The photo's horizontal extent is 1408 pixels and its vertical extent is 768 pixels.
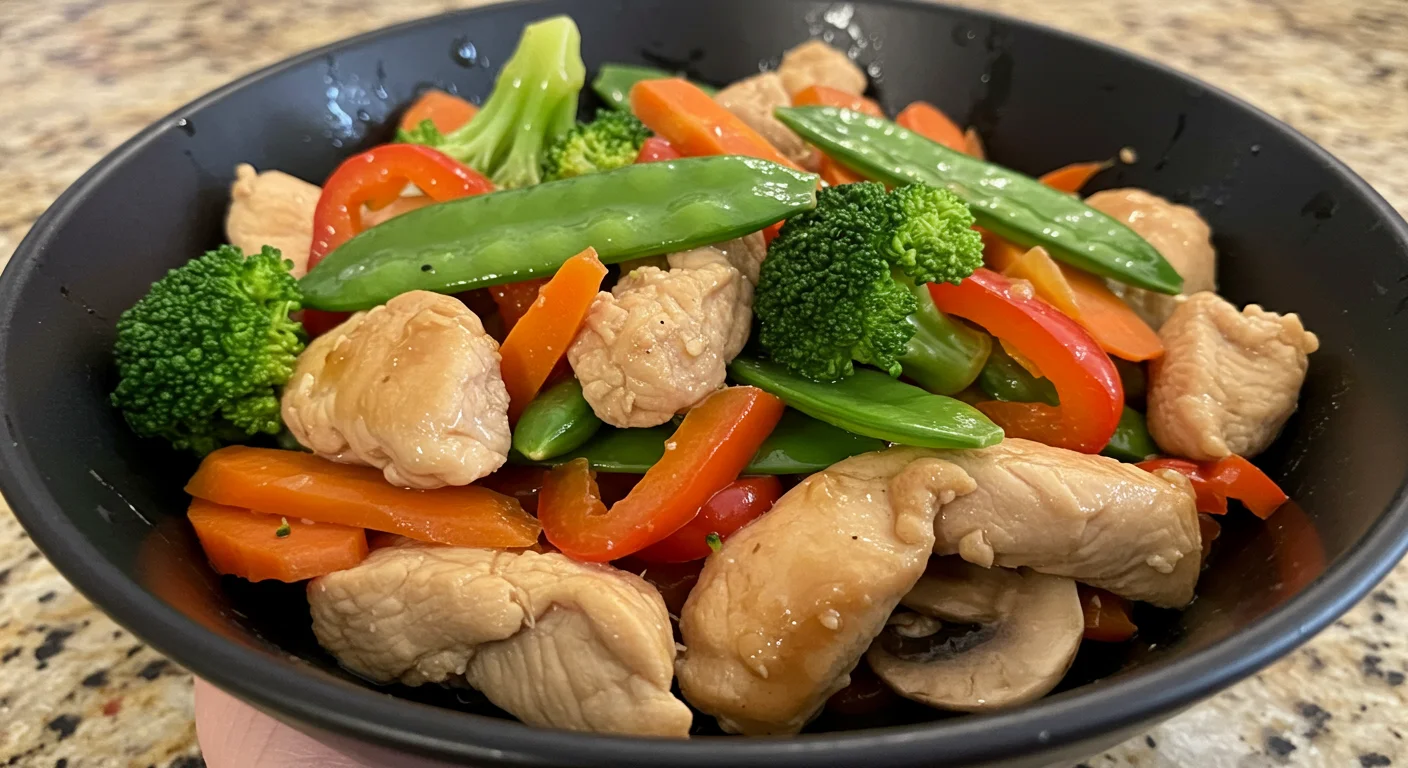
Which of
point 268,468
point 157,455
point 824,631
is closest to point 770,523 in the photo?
point 824,631

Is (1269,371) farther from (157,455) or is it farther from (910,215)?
(157,455)

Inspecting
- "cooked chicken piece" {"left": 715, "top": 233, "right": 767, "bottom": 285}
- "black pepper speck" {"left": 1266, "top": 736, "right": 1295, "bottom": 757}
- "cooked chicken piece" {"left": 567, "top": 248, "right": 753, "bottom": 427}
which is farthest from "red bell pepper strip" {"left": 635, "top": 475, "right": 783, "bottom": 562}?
"black pepper speck" {"left": 1266, "top": 736, "right": 1295, "bottom": 757}

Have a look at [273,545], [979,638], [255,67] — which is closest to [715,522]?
[979,638]

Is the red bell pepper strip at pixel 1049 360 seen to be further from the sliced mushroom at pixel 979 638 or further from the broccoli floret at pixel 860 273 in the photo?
the sliced mushroom at pixel 979 638

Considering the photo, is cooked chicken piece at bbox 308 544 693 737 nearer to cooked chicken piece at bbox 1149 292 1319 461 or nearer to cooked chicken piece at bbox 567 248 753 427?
cooked chicken piece at bbox 567 248 753 427

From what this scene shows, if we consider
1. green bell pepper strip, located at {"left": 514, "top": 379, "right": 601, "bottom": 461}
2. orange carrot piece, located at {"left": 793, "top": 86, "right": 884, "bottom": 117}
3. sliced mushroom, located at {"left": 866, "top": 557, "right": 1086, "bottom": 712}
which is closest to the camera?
sliced mushroom, located at {"left": 866, "top": 557, "right": 1086, "bottom": 712}

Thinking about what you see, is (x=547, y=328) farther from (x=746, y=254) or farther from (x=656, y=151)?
(x=656, y=151)

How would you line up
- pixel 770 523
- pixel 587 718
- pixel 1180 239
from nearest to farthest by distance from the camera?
pixel 587 718
pixel 770 523
pixel 1180 239
